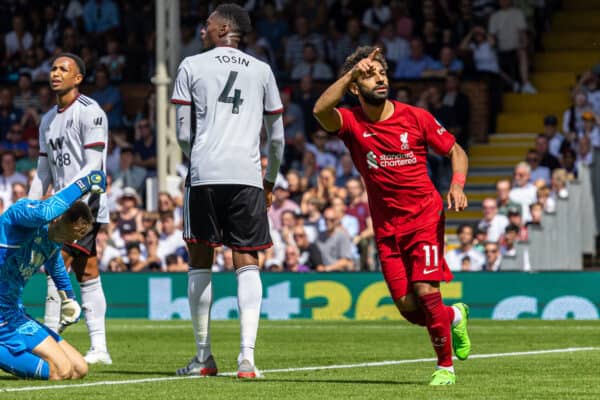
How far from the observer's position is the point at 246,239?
Answer: 9984 millimetres

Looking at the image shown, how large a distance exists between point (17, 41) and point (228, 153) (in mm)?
19175

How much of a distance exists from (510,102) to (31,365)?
16.9 m

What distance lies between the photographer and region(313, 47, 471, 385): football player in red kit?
9484 mm

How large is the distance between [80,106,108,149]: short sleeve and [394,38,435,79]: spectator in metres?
13.4

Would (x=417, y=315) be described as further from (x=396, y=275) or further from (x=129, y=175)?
(x=129, y=175)

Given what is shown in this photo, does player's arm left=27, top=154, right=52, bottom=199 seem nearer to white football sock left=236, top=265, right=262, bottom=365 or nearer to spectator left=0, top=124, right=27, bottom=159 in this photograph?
white football sock left=236, top=265, right=262, bottom=365

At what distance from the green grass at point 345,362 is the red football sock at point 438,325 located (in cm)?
21

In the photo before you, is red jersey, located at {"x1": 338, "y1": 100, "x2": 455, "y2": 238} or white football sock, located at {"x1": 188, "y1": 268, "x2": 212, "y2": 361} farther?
white football sock, located at {"x1": 188, "y1": 268, "x2": 212, "y2": 361}

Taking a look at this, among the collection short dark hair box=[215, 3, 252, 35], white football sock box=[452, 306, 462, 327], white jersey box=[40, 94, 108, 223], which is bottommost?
white football sock box=[452, 306, 462, 327]

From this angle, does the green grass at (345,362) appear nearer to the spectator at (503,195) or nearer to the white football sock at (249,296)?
the white football sock at (249,296)

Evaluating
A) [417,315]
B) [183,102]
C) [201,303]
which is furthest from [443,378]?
[183,102]

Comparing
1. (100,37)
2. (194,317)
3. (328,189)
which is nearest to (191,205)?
(194,317)

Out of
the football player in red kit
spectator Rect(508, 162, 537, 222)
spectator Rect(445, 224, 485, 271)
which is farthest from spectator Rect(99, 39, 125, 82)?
the football player in red kit

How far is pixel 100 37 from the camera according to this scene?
28.0 meters
